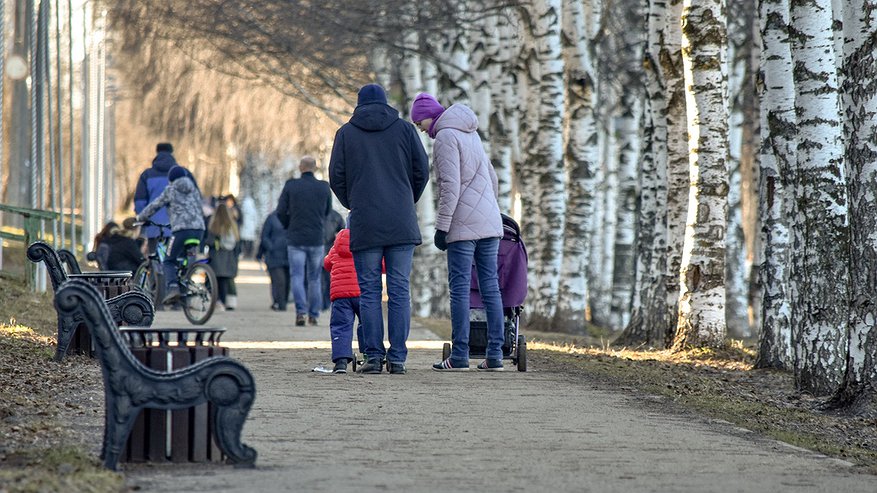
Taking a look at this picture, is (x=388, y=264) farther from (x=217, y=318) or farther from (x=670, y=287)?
(x=217, y=318)

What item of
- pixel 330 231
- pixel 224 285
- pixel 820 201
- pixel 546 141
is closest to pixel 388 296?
pixel 820 201

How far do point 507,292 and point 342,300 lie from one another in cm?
132

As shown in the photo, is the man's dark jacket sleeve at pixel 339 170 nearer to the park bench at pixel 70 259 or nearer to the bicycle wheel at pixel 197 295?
the park bench at pixel 70 259

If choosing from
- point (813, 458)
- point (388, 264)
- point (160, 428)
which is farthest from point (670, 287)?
point (160, 428)

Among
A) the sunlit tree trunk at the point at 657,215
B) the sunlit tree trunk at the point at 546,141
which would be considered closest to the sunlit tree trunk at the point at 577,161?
the sunlit tree trunk at the point at 546,141

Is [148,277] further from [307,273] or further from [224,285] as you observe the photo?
[224,285]

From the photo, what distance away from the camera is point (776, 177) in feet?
51.8

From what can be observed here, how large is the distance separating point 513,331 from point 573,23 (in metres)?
10.5

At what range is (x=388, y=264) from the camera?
12219 millimetres

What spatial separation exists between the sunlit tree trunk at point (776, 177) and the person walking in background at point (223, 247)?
30.9 ft

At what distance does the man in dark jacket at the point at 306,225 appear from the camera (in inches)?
784

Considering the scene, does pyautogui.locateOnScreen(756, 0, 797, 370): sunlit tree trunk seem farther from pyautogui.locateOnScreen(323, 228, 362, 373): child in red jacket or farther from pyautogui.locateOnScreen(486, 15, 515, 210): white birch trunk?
pyautogui.locateOnScreen(486, 15, 515, 210): white birch trunk

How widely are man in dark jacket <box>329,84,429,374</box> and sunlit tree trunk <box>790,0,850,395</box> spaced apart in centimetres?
273

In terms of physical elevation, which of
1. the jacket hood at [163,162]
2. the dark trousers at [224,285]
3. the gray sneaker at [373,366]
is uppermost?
the jacket hood at [163,162]
